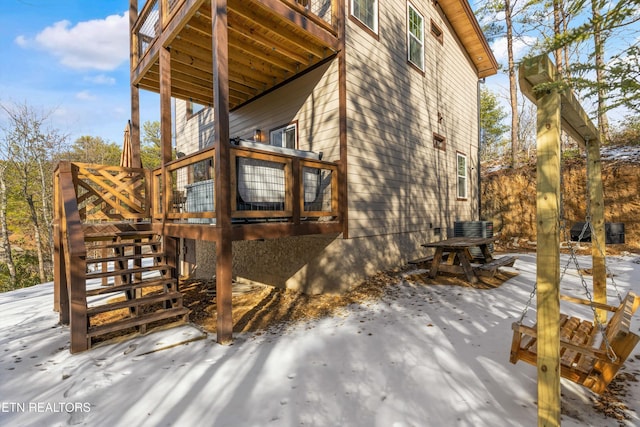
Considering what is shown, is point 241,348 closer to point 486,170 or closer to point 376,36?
point 376,36

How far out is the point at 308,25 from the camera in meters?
4.82

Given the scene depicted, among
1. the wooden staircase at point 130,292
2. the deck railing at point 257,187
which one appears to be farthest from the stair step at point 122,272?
the deck railing at point 257,187

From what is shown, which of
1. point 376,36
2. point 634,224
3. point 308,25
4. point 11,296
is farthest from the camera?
point 634,224

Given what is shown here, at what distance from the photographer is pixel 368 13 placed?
250 inches

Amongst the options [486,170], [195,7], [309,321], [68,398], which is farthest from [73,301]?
[486,170]

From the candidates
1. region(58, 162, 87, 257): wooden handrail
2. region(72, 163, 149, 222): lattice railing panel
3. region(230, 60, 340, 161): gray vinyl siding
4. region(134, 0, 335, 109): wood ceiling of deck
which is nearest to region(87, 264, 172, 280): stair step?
region(58, 162, 87, 257): wooden handrail

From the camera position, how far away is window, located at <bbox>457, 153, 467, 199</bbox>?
10.1 meters

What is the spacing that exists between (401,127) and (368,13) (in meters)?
2.58

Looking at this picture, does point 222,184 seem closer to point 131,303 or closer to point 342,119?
point 131,303

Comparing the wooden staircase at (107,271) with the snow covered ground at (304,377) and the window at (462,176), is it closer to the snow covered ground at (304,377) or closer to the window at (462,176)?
the snow covered ground at (304,377)

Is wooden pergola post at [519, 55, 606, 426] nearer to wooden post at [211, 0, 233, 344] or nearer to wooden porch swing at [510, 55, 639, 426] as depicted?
wooden porch swing at [510, 55, 639, 426]

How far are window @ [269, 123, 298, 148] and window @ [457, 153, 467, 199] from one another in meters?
6.34


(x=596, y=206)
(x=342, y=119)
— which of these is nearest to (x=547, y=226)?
(x=596, y=206)

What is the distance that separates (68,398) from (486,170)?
55.2 ft
